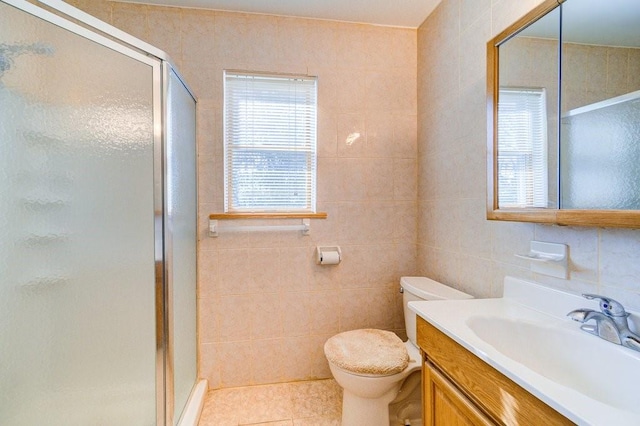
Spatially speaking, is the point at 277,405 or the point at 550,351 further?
the point at 277,405

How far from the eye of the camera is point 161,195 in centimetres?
121

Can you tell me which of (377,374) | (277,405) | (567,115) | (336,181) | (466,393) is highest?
(567,115)

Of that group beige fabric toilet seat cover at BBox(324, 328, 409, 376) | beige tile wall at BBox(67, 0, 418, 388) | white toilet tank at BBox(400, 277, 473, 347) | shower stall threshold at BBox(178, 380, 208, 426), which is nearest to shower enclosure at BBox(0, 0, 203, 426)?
shower stall threshold at BBox(178, 380, 208, 426)

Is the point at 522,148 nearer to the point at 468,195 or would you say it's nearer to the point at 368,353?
the point at 468,195

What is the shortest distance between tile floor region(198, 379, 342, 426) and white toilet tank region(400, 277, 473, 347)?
0.61 meters

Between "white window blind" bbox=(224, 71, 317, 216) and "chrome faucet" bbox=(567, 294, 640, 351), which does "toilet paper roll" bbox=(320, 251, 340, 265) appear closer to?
"white window blind" bbox=(224, 71, 317, 216)

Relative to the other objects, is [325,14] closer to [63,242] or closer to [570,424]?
[63,242]

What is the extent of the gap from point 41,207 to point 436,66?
1.94 m

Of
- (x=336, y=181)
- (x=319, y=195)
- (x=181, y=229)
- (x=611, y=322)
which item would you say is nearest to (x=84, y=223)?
(x=181, y=229)

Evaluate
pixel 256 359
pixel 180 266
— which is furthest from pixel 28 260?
pixel 256 359

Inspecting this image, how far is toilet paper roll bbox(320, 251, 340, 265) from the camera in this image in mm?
1762

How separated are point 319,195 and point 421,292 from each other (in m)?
0.82

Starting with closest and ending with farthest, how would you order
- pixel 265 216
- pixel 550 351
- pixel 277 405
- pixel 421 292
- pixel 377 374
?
pixel 550 351
pixel 377 374
pixel 421 292
pixel 277 405
pixel 265 216

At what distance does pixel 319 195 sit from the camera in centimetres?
182
